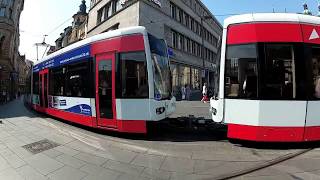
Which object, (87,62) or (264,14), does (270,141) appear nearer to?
(264,14)

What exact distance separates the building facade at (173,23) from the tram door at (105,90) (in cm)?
1372

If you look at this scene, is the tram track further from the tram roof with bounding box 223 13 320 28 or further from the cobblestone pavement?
the tram roof with bounding box 223 13 320 28

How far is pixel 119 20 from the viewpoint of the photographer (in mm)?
31062

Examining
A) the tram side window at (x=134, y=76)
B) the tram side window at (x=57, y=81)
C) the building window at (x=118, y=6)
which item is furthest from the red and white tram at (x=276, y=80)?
the building window at (x=118, y=6)

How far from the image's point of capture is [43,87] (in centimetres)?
1612

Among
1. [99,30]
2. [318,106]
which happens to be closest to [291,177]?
[318,106]

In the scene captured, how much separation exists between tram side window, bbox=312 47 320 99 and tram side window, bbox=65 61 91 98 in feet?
22.0

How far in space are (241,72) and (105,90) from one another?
422 centimetres

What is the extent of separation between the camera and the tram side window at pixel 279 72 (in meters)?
7.66

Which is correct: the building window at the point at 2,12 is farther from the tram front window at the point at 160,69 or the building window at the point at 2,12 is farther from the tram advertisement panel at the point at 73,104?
the tram front window at the point at 160,69

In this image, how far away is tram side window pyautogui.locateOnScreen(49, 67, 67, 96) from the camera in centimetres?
1291

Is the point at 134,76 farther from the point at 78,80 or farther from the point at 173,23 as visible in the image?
the point at 173,23

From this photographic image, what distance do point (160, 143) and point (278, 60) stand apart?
3802 millimetres

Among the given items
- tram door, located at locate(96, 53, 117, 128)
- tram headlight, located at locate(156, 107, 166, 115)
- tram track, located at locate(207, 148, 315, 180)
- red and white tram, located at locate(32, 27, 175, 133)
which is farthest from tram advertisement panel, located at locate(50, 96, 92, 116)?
tram track, located at locate(207, 148, 315, 180)
